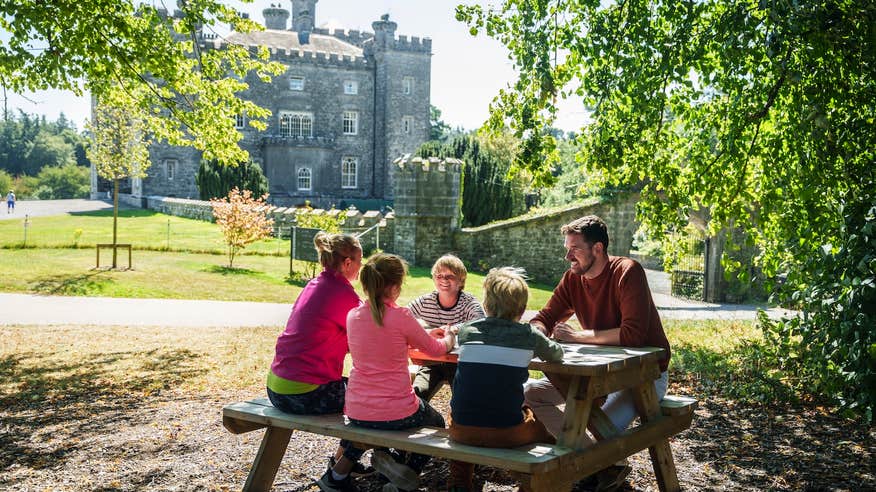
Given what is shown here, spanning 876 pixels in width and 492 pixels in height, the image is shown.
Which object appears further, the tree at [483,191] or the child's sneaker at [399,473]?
the tree at [483,191]

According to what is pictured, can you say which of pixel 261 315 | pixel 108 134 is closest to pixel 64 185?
pixel 108 134

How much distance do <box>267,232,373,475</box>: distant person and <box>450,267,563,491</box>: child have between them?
2.77ft

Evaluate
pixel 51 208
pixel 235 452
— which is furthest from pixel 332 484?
pixel 51 208

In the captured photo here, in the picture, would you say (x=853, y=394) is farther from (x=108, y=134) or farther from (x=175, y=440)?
(x=108, y=134)

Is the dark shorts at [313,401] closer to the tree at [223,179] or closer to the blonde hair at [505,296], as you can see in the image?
the blonde hair at [505,296]

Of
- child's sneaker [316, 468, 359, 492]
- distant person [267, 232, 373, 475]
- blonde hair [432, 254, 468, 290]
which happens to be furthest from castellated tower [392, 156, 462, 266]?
child's sneaker [316, 468, 359, 492]

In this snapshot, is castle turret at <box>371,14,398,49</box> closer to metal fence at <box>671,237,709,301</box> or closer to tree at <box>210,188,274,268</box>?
metal fence at <box>671,237,709,301</box>

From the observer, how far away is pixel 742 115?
7.18 meters

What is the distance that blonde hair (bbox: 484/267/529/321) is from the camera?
140 inches

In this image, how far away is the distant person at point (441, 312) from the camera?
5039 millimetres

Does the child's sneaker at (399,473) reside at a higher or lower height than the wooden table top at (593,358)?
lower

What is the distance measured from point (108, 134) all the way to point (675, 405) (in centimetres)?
1708

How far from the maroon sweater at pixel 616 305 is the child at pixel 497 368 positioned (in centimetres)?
81

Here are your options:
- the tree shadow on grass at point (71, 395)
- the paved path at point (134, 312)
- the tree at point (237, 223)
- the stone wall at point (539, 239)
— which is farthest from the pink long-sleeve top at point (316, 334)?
the stone wall at point (539, 239)
